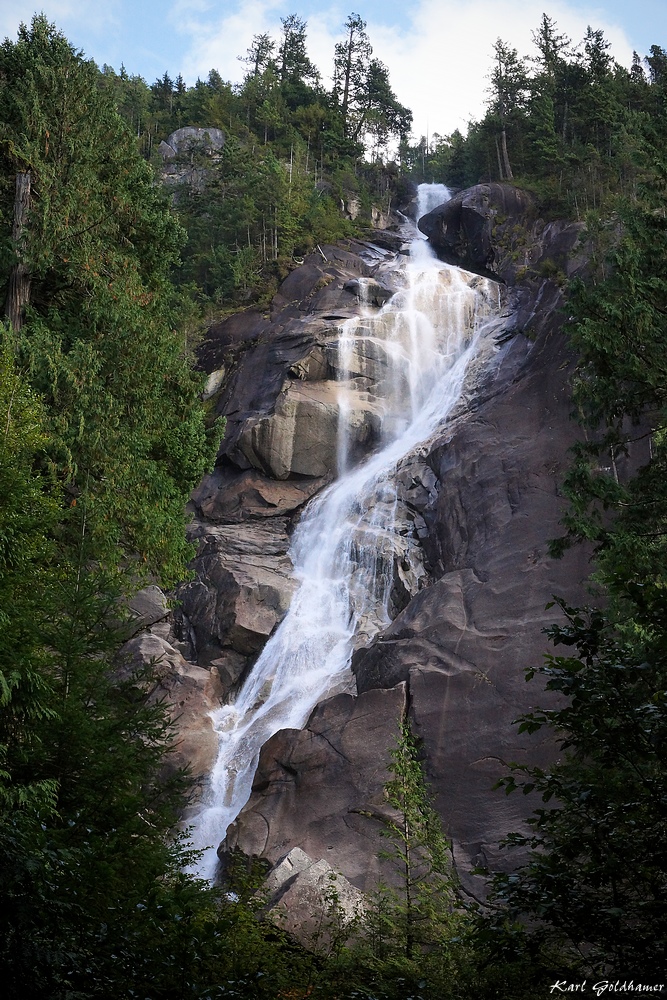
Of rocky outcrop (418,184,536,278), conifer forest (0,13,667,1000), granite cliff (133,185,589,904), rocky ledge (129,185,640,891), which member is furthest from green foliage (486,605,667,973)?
rocky outcrop (418,184,536,278)

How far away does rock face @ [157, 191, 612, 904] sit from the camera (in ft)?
58.9

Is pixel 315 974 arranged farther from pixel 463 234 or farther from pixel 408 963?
pixel 463 234

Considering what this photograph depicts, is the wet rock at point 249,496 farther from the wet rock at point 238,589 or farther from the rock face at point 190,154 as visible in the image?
the rock face at point 190,154

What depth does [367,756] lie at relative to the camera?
18.5 metres

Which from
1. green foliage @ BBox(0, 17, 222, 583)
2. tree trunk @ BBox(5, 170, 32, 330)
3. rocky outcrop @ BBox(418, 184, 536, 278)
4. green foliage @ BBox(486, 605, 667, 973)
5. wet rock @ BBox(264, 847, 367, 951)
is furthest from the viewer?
rocky outcrop @ BBox(418, 184, 536, 278)

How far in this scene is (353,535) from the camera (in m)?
28.1

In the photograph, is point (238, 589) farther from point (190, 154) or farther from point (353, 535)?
point (190, 154)

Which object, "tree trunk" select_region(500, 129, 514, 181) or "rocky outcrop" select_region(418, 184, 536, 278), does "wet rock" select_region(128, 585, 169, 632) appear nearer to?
"rocky outcrop" select_region(418, 184, 536, 278)

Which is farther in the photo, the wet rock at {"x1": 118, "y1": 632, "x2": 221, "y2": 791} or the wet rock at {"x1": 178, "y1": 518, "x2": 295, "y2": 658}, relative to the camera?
the wet rock at {"x1": 178, "y1": 518, "x2": 295, "y2": 658}

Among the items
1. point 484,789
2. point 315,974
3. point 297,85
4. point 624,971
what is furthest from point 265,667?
point 297,85

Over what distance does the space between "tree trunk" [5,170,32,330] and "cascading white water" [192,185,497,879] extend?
42.2 feet

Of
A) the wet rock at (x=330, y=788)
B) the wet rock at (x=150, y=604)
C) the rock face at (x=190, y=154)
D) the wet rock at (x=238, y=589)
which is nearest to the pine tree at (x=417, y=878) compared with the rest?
the wet rock at (x=330, y=788)

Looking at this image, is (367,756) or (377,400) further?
(377,400)

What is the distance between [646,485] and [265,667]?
14.6 metres
